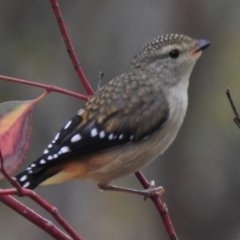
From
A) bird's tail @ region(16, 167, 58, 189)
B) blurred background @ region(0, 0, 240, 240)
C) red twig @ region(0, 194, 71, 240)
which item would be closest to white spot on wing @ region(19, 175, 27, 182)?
bird's tail @ region(16, 167, 58, 189)

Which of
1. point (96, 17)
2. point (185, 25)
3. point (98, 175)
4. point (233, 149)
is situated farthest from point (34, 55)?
point (98, 175)

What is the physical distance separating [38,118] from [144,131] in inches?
197

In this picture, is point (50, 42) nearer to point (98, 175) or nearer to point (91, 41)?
point (91, 41)

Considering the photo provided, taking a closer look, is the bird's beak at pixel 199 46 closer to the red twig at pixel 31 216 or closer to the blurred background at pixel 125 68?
the red twig at pixel 31 216

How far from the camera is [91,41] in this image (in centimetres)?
788

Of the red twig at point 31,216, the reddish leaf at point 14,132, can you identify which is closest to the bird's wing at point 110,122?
the reddish leaf at point 14,132

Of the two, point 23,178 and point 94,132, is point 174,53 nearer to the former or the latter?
point 94,132

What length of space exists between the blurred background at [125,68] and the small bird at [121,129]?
12.8ft

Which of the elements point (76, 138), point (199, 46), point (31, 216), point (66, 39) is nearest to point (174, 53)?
point (199, 46)

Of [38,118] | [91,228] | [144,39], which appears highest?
[144,39]

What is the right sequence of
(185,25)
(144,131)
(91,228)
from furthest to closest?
(91,228) < (185,25) < (144,131)

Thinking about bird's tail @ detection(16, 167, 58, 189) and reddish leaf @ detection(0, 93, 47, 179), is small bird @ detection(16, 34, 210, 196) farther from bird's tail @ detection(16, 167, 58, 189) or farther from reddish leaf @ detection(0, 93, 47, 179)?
reddish leaf @ detection(0, 93, 47, 179)

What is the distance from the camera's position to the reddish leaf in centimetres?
225

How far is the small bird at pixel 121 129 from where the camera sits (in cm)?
284
